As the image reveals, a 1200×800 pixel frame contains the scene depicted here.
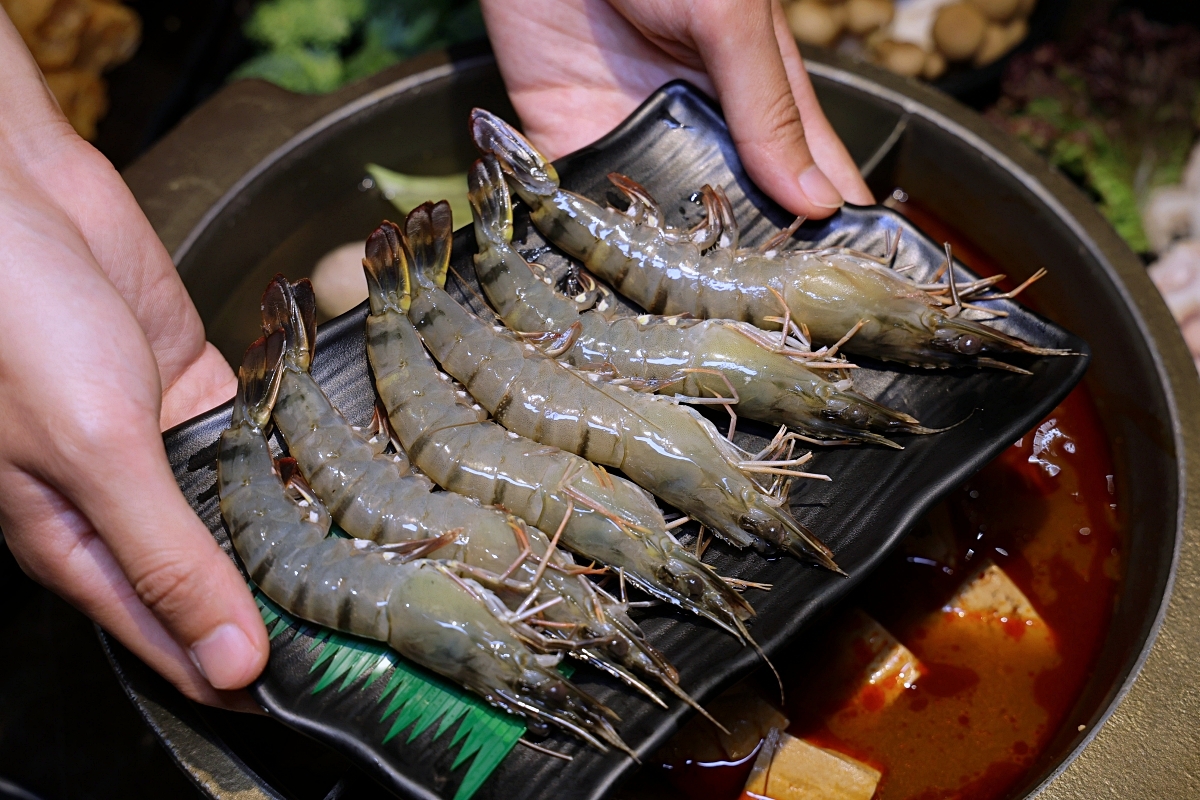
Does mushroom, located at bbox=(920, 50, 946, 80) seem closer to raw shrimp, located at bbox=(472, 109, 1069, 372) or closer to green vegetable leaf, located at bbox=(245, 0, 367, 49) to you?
raw shrimp, located at bbox=(472, 109, 1069, 372)

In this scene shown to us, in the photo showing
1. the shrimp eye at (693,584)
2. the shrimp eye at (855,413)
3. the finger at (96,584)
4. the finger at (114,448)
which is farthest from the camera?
the shrimp eye at (855,413)

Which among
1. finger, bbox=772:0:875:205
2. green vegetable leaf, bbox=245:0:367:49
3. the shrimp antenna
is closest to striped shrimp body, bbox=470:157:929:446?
the shrimp antenna

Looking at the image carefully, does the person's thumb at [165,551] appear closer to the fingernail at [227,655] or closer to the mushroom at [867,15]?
the fingernail at [227,655]

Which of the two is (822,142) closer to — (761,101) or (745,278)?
(761,101)

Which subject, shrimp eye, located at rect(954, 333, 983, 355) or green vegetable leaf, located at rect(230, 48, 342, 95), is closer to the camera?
shrimp eye, located at rect(954, 333, 983, 355)

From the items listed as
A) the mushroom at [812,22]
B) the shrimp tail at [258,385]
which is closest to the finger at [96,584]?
the shrimp tail at [258,385]

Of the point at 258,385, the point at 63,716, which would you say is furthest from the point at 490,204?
the point at 63,716
